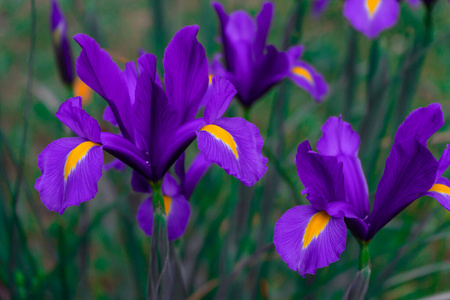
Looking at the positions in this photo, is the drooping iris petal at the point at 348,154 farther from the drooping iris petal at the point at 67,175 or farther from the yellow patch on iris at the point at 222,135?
the drooping iris petal at the point at 67,175

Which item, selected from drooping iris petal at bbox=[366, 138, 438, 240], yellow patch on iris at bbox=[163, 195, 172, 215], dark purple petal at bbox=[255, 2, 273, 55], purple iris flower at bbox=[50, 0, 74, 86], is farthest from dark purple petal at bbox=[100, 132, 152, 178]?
purple iris flower at bbox=[50, 0, 74, 86]

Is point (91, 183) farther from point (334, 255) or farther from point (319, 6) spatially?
point (319, 6)

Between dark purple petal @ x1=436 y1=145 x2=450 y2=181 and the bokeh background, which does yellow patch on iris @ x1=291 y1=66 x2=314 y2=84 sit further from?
dark purple petal @ x1=436 y1=145 x2=450 y2=181

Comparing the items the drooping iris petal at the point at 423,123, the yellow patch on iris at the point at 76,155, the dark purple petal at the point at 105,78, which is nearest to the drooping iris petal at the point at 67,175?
the yellow patch on iris at the point at 76,155

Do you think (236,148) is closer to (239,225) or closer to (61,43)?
(239,225)

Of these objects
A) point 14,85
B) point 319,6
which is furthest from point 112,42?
point 319,6

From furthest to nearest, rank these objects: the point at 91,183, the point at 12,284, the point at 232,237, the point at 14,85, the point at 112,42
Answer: the point at 112,42 < the point at 14,85 < the point at 232,237 < the point at 12,284 < the point at 91,183

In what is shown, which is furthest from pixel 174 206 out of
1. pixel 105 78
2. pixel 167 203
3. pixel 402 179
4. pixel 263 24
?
pixel 263 24
